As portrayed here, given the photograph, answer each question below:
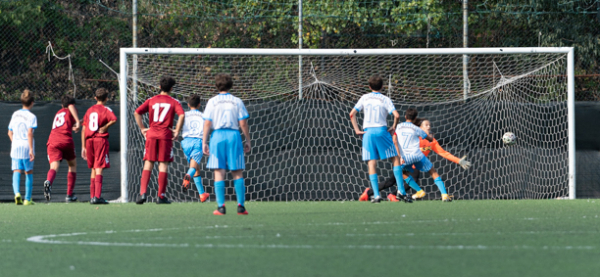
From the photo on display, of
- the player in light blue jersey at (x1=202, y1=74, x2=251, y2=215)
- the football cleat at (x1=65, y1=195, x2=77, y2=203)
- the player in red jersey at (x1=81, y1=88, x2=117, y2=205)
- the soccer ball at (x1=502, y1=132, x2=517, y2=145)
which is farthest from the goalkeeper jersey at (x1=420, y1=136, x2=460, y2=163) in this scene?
the football cleat at (x1=65, y1=195, x2=77, y2=203)

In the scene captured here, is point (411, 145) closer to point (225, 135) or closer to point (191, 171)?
point (191, 171)

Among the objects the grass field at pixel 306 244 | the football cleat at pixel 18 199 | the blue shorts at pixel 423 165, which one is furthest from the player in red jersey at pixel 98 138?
the blue shorts at pixel 423 165

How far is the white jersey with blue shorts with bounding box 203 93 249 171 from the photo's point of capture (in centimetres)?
689

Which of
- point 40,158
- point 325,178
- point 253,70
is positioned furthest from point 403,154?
point 40,158

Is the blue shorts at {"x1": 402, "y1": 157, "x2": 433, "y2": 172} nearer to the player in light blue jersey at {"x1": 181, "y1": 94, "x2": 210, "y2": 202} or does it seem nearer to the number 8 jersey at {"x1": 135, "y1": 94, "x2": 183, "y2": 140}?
the player in light blue jersey at {"x1": 181, "y1": 94, "x2": 210, "y2": 202}

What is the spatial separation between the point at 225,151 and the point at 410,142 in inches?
134

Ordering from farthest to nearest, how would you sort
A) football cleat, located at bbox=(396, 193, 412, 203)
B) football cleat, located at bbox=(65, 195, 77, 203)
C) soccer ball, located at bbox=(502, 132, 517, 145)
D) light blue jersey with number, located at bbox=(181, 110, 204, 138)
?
soccer ball, located at bbox=(502, 132, 517, 145)
football cleat, located at bbox=(65, 195, 77, 203)
light blue jersey with number, located at bbox=(181, 110, 204, 138)
football cleat, located at bbox=(396, 193, 412, 203)

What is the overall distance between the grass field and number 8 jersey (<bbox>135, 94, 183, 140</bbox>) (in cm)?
166

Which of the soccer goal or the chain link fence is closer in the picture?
the soccer goal

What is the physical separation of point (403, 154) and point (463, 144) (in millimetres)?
1706

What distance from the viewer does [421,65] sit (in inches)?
497

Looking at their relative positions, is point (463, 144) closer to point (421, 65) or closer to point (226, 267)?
point (421, 65)

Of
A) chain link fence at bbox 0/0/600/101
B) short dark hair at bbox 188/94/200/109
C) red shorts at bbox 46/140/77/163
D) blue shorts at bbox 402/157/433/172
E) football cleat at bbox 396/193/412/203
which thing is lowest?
football cleat at bbox 396/193/412/203

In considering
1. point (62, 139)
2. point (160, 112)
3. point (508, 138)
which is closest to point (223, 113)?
point (160, 112)
